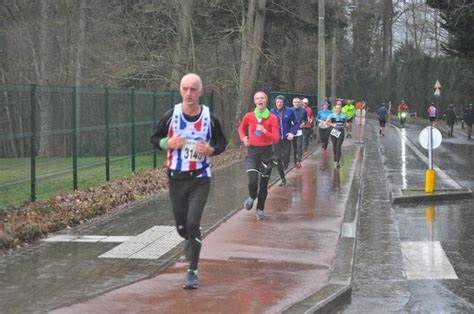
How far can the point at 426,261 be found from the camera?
8750 mm

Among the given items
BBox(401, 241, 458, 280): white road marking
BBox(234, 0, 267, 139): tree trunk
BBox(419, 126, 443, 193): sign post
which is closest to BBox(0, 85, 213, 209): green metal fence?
BBox(401, 241, 458, 280): white road marking

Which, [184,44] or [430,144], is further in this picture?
[184,44]

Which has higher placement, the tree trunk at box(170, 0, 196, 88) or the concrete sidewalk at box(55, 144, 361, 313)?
the tree trunk at box(170, 0, 196, 88)

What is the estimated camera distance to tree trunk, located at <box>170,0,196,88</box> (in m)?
28.5

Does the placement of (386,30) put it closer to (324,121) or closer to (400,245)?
(324,121)

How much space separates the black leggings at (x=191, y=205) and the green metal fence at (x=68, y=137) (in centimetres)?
464

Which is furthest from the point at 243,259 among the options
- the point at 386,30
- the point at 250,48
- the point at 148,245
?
the point at 386,30

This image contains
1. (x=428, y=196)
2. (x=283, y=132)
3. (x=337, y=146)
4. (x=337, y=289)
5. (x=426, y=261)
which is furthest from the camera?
(x=337, y=146)

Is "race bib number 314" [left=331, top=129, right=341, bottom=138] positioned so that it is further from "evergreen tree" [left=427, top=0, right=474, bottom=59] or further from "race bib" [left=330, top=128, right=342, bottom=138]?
"evergreen tree" [left=427, top=0, right=474, bottom=59]

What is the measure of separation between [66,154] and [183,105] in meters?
7.37

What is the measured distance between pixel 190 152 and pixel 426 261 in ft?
12.0

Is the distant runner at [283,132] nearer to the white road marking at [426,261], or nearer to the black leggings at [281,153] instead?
the black leggings at [281,153]

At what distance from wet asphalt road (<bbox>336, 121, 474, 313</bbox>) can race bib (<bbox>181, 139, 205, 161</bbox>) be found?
6.16 feet

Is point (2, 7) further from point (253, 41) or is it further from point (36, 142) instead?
point (36, 142)
